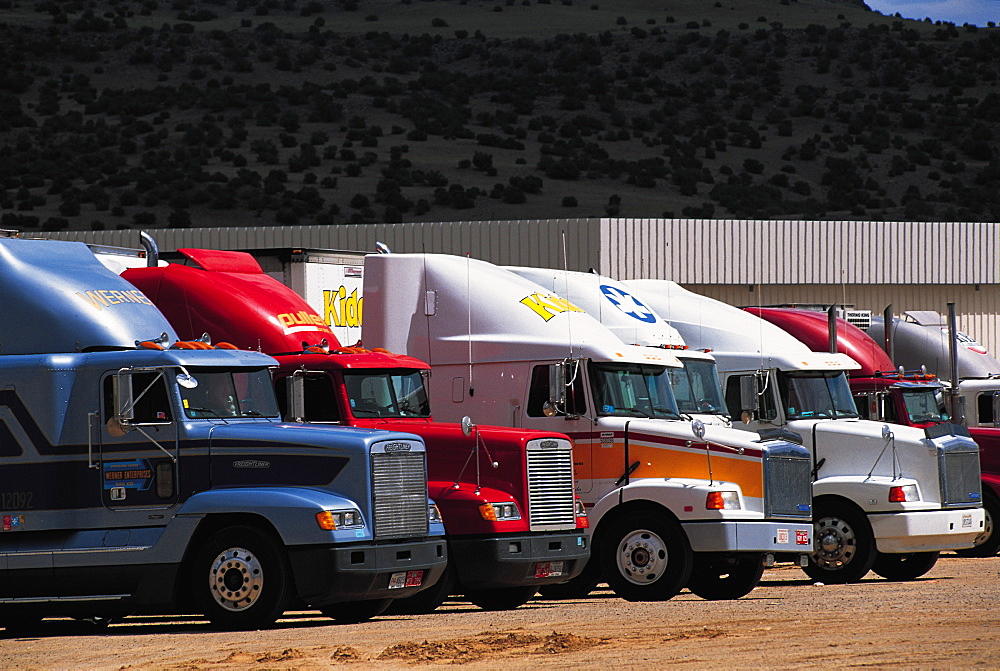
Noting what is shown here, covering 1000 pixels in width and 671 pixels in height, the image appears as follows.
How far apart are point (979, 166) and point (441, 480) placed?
211 ft

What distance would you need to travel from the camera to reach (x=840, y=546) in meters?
19.8

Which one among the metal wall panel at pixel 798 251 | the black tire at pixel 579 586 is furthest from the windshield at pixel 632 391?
the metal wall panel at pixel 798 251

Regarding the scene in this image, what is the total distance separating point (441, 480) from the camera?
15.9 meters

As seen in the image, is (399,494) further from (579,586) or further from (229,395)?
(579,586)

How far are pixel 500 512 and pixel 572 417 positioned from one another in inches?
88.3

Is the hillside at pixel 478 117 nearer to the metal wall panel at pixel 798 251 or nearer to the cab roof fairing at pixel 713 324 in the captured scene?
the metal wall panel at pixel 798 251

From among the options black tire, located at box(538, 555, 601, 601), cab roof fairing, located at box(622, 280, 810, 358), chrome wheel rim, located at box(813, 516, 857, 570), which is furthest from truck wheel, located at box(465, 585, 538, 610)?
cab roof fairing, located at box(622, 280, 810, 358)

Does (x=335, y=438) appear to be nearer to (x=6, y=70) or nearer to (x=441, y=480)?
(x=441, y=480)

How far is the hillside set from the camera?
219ft

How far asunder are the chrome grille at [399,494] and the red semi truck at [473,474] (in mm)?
1203

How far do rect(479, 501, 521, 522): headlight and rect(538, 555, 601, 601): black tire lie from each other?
6.71 feet

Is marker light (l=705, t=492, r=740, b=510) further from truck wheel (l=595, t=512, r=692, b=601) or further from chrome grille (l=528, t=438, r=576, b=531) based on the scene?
chrome grille (l=528, t=438, r=576, b=531)

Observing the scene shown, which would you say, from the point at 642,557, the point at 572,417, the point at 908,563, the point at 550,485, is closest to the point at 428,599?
the point at 550,485

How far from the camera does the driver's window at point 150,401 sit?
13891mm
